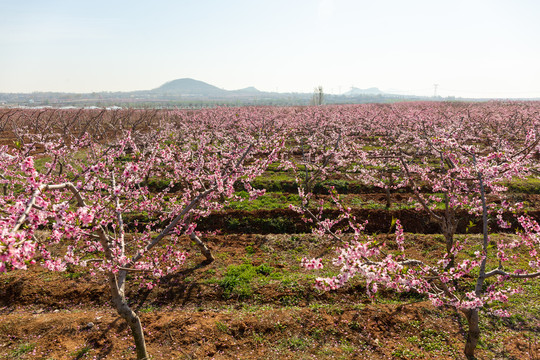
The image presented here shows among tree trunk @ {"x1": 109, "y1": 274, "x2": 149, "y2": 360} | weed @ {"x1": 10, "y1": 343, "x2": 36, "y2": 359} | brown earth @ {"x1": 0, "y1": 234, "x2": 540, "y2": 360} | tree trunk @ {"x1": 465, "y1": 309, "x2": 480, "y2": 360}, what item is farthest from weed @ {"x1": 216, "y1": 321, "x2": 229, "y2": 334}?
tree trunk @ {"x1": 465, "y1": 309, "x2": 480, "y2": 360}

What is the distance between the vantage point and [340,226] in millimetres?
12891

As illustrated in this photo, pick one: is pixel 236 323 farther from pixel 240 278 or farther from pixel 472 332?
pixel 472 332

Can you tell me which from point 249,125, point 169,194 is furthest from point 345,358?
point 249,125

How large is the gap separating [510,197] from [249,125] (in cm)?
2266

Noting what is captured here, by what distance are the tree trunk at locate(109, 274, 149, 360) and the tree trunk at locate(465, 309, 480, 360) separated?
22.8ft

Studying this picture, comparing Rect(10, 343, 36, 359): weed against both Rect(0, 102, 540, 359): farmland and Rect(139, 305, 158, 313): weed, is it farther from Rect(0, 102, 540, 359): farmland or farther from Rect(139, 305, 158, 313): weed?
Rect(139, 305, 158, 313): weed

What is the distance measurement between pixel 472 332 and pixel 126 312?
722 centimetres

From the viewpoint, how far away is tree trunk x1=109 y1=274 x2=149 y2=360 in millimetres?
5473

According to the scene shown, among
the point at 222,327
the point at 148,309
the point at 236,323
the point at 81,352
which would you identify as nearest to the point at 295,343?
the point at 236,323

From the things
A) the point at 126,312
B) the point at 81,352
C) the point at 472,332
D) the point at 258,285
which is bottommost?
the point at 81,352

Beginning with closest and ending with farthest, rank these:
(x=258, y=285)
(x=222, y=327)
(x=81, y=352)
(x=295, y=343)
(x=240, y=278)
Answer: (x=81, y=352) → (x=295, y=343) → (x=222, y=327) → (x=258, y=285) → (x=240, y=278)

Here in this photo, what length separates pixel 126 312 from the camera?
555 centimetres

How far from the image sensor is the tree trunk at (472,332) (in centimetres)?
588

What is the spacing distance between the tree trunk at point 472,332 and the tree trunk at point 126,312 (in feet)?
22.8
